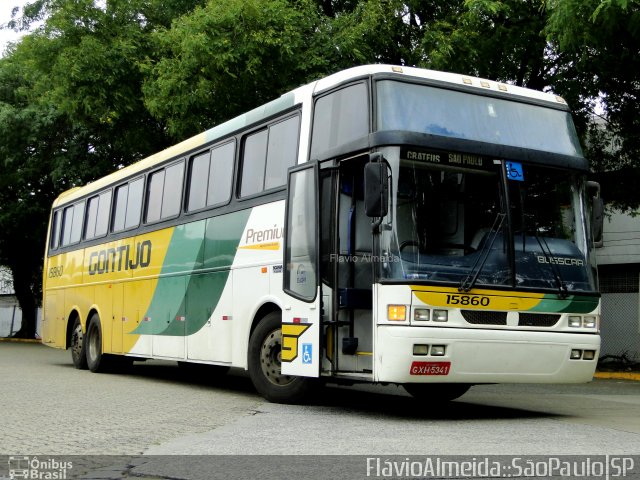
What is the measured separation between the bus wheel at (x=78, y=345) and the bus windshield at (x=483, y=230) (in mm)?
10625

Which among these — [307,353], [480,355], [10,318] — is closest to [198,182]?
[307,353]

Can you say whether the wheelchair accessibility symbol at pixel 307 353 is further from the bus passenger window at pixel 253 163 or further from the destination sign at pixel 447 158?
the bus passenger window at pixel 253 163

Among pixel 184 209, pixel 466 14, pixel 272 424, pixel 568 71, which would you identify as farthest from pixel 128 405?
pixel 568 71

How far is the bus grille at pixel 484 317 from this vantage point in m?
9.41

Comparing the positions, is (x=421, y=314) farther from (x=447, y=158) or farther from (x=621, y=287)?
(x=621, y=287)

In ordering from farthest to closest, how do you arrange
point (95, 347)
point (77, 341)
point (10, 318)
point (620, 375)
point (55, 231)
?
1. point (10, 318)
2. point (55, 231)
3. point (620, 375)
4. point (77, 341)
5. point (95, 347)

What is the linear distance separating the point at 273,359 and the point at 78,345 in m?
8.65

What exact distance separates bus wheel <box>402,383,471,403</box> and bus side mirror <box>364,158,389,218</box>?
10.5 ft

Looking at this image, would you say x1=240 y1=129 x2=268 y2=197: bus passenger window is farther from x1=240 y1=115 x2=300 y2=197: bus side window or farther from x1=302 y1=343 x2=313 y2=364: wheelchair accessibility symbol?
x1=302 y1=343 x2=313 y2=364: wheelchair accessibility symbol

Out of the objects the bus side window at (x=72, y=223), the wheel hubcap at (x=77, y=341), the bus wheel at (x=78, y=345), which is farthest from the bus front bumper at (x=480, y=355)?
the bus side window at (x=72, y=223)

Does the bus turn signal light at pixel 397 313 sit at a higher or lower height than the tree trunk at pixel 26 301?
lower

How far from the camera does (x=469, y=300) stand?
9.41 metres

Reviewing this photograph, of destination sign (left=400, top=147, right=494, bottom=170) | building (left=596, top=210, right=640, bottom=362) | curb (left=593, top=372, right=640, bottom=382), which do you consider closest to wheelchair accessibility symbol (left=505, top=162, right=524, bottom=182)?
destination sign (left=400, top=147, right=494, bottom=170)

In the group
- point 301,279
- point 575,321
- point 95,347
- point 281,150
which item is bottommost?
point 95,347
